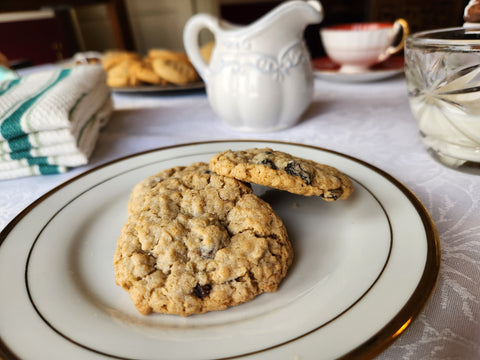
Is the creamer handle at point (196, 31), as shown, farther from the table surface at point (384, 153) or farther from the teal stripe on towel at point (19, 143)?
the teal stripe on towel at point (19, 143)

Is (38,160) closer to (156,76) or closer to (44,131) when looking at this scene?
(44,131)

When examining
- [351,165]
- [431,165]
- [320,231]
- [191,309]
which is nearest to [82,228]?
[191,309]

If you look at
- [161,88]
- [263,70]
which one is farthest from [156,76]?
[263,70]

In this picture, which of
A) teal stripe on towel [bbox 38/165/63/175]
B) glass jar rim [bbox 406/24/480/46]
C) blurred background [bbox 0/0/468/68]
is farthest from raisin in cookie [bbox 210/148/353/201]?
blurred background [bbox 0/0/468/68]

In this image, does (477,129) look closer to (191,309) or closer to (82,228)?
(191,309)

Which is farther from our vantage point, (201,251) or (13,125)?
(13,125)

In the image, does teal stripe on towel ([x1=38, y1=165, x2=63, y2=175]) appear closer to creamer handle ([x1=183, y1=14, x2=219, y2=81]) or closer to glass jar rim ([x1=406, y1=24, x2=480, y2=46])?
creamer handle ([x1=183, y1=14, x2=219, y2=81])
